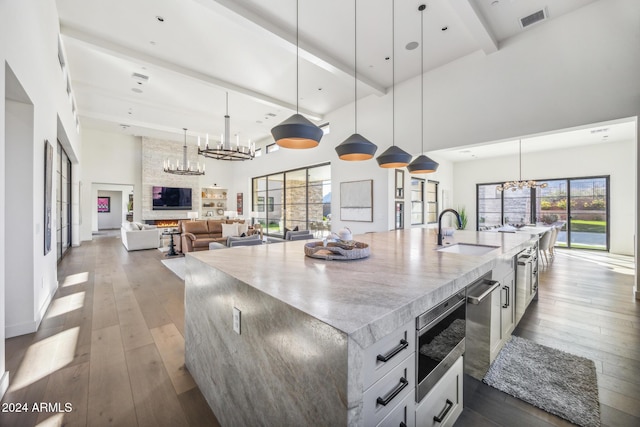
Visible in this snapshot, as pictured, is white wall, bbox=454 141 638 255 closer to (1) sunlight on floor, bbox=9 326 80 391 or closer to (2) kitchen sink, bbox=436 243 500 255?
(2) kitchen sink, bbox=436 243 500 255

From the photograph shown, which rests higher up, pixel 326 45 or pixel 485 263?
pixel 326 45

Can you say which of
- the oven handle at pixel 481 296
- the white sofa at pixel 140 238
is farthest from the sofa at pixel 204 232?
the oven handle at pixel 481 296

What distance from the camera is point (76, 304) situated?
333cm

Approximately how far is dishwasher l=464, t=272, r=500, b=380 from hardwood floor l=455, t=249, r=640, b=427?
12cm

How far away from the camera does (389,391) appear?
Answer: 0.91m

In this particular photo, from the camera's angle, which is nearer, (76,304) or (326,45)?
(76,304)

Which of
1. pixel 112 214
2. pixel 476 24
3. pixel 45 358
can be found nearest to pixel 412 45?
pixel 476 24

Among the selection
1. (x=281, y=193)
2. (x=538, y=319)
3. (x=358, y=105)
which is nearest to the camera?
(x=538, y=319)

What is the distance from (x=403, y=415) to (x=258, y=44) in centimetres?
518

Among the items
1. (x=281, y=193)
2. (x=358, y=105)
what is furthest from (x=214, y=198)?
(x=358, y=105)

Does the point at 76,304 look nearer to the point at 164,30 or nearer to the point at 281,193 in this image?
the point at 164,30

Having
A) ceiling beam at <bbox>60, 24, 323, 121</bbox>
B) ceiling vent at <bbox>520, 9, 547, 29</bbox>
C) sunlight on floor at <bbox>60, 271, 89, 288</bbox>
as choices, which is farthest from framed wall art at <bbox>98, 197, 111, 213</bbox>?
ceiling vent at <bbox>520, 9, 547, 29</bbox>

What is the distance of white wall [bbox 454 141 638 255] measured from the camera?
6.89 metres

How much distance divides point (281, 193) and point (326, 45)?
21.1 ft
